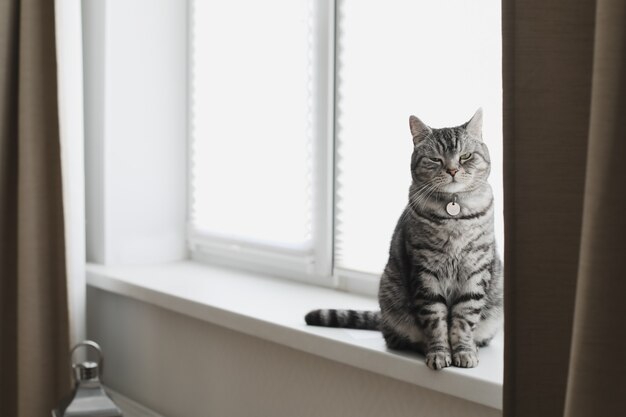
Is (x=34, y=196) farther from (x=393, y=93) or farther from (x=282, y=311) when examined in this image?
(x=393, y=93)

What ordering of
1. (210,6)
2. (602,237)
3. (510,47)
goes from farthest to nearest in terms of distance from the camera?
(210,6)
(510,47)
(602,237)

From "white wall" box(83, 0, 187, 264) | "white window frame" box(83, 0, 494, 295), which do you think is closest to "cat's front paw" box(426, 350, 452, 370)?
"white window frame" box(83, 0, 494, 295)

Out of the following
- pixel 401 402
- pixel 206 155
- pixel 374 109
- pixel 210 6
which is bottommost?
pixel 401 402

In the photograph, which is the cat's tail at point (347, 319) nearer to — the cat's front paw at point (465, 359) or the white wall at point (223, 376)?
the white wall at point (223, 376)

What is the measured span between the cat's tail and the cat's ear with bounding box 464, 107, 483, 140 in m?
0.42

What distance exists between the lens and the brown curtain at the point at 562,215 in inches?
34.2

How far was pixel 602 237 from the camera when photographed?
87 centimetres

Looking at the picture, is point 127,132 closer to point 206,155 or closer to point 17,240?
point 206,155

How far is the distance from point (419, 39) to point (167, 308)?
2.88 ft

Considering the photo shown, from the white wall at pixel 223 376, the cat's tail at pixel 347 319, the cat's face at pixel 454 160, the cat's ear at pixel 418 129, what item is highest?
the cat's ear at pixel 418 129

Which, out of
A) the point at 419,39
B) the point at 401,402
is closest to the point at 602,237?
the point at 401,402

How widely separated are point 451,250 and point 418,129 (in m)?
0.22

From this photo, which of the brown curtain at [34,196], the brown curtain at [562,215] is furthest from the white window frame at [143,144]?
the brown curtain at [562,215]

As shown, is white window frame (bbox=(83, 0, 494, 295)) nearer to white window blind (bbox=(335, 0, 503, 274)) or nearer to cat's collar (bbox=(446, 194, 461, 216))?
white window blind (bbox=(335, 0, 503, 274))
